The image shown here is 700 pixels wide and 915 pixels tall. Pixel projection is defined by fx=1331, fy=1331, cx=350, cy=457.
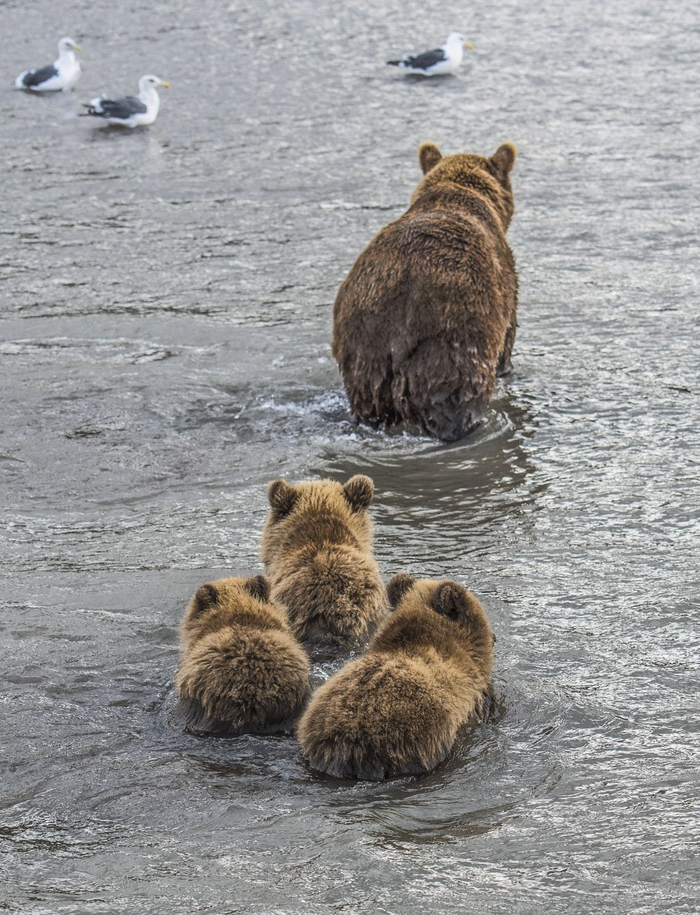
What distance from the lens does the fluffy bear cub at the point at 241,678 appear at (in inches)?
208

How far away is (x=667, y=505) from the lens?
756 cm

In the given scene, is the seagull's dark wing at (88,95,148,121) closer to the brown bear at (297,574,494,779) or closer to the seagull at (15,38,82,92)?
the seagull at (15,38,82,92)

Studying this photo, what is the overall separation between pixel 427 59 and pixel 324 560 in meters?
13.6

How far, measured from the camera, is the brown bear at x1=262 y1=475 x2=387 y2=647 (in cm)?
611

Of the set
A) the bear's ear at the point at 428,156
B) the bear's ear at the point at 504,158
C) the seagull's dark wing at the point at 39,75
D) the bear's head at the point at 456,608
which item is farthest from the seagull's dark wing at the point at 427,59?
the bear's head at the point at 456,608

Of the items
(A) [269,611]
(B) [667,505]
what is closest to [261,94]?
(B) [667,505]

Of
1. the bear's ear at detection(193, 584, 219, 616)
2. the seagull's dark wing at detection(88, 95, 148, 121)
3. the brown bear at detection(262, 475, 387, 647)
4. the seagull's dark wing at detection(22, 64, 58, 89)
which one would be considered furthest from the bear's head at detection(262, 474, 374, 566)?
the seagull's dark wing at detection(22, 64, 58, 89)

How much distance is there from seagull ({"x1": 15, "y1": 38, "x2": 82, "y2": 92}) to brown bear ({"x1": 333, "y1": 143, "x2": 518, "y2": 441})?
440 inches

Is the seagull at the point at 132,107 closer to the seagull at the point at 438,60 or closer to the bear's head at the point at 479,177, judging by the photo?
the seagull at the point at 438,60

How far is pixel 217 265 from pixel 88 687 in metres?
7.23

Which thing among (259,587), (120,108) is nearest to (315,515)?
(259,587)

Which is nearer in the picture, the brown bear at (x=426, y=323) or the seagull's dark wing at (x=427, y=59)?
the brown bear at (x=426, y=323)

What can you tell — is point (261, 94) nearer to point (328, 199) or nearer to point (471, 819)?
point (328, 199)

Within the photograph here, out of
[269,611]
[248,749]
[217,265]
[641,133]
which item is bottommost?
[248,749]
